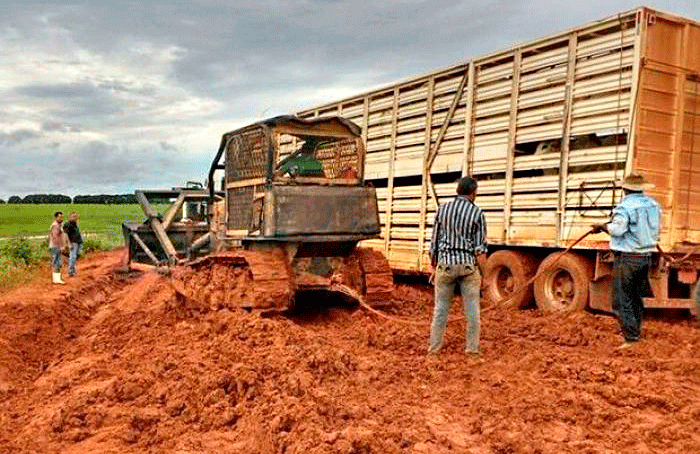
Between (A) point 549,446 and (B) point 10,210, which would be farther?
(B) point 10,210

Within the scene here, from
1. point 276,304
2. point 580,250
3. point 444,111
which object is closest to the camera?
point 276,304

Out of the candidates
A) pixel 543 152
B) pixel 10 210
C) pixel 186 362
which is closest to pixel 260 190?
pixel 186 362

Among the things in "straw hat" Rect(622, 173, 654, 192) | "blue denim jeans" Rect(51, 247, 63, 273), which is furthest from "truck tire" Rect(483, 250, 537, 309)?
"blue denim jeans" Rect(51, 247, 63, 273)

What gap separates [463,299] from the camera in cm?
695

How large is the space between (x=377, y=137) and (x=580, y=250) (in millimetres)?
A: 5116

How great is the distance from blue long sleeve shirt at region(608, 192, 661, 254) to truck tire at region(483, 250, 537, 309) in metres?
2.61

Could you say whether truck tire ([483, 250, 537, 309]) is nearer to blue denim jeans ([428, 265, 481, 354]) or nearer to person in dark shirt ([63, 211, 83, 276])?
blue denim jeans ([428, 265, 481, 354])

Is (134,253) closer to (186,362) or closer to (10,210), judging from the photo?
(186,362)

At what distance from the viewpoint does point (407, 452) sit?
438cm

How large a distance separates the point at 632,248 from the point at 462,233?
5.72 feet

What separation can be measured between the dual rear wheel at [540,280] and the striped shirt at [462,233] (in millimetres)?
2046

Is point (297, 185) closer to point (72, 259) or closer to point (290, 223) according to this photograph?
point (290, 223)

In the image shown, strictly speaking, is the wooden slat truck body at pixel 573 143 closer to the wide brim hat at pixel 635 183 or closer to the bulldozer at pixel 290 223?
the wide brim hat at pixel 635 183

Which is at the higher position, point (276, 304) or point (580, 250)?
point (580, 250)
